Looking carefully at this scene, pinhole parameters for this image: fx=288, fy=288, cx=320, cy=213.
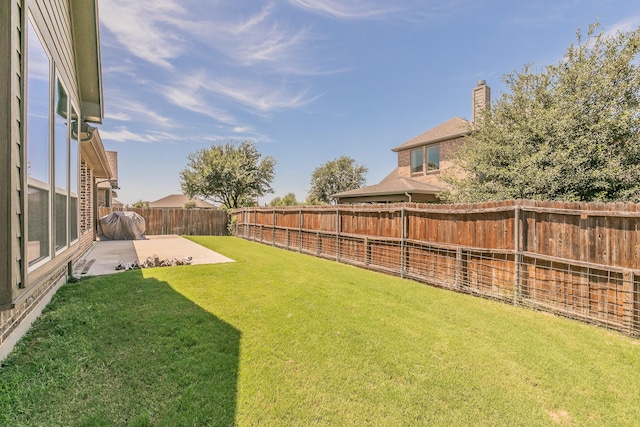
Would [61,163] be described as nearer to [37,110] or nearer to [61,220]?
[61,220]

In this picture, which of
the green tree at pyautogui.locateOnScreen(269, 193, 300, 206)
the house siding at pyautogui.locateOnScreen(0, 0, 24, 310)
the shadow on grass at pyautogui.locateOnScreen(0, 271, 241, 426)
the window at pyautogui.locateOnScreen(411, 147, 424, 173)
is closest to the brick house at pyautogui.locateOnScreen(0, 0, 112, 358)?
the house siding at pyautogui.locateOnScreen(0, 0, 24, 310)

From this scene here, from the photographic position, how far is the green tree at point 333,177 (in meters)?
36.1

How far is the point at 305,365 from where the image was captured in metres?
2.85

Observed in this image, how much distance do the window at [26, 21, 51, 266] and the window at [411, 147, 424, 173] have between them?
15912mm

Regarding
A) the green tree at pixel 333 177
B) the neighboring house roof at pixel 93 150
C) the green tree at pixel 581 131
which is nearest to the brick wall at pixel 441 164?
the green tree at pixel 581 131

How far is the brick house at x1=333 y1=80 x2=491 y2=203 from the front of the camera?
45.5 ft

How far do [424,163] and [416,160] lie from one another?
2.14 feet

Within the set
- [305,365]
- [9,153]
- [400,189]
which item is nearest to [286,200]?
[400,189]

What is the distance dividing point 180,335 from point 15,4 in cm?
317

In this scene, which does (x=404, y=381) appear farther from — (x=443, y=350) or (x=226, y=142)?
(x=226, y=142)

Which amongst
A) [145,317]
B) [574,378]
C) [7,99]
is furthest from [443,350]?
[7,99]

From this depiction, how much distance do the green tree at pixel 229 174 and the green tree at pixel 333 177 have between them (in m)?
9.59

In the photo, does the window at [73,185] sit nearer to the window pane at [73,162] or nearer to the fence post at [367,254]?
the window pane at [73,162]

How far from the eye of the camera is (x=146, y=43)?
367 inches
